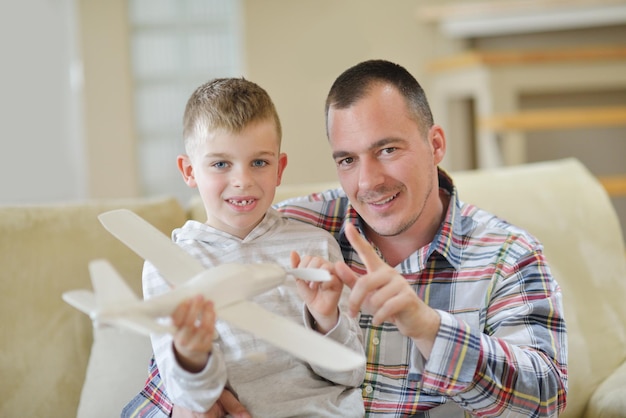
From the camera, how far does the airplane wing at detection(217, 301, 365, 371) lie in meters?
0.95

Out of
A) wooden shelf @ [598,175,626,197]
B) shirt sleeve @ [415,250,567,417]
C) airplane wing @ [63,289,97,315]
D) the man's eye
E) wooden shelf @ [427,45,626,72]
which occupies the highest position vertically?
wooden shelf @ [427,45,626,72]

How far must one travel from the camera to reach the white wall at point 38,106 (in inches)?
156

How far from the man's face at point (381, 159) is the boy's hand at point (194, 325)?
0.57m

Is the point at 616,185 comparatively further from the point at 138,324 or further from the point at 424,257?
the point at 138,324

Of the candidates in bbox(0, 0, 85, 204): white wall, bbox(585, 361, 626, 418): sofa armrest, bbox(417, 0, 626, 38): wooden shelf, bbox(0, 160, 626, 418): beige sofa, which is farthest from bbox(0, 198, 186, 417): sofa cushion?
bbox(417, 0, 626, 38): wooden shelf

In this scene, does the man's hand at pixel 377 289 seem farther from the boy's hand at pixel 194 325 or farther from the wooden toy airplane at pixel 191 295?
the boy's hand at pixel 194 325

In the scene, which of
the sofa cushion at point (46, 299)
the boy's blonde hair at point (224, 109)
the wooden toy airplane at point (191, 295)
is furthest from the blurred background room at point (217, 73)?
the wooden toy airplane at point (191, 295)

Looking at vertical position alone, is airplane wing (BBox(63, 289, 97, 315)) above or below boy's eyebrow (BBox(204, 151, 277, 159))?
below

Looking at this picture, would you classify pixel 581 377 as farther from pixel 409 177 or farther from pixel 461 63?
pixel 461 63

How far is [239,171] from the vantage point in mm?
1327

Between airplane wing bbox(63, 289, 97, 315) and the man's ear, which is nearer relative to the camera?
airplane wing bbox(63, 289, 97, 315)

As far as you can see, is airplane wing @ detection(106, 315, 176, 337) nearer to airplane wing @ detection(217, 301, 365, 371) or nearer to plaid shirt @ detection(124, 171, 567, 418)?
airplane wing @ detection(217, 301, 365, 371)

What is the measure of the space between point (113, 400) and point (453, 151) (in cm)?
298

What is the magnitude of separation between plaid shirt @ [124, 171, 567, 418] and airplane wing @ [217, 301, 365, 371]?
1.14 feet
